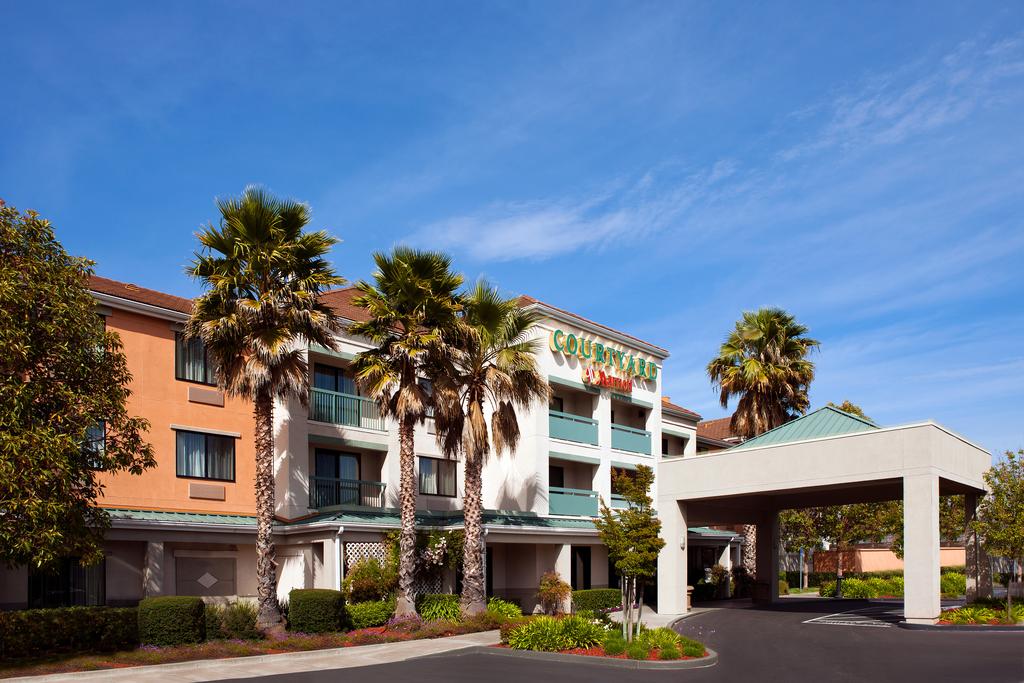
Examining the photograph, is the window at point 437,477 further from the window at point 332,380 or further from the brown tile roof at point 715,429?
the brown tile roof at point 715,429

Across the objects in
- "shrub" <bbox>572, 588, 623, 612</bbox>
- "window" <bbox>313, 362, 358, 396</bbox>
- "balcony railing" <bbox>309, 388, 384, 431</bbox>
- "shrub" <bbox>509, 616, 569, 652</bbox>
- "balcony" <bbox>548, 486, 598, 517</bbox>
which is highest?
"window" <bbox>313, 362, 358, 396</bbox>

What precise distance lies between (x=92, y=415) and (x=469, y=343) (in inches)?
462

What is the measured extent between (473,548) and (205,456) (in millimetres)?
9113

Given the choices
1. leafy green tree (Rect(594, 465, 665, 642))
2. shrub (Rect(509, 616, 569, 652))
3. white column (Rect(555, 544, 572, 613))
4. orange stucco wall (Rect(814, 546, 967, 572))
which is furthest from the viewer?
orange stucco wall (Rect(814, 546, 967, 572))

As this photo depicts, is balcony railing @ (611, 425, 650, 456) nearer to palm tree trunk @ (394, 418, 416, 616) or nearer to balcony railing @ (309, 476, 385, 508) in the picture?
balcony railing @ (309, 476, 385, 508)

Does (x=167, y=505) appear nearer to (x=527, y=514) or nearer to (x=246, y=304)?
(x=246, y=304)

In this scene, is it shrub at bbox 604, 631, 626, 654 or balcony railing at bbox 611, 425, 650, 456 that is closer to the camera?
shrub at bbox 604, 631, 626, 654

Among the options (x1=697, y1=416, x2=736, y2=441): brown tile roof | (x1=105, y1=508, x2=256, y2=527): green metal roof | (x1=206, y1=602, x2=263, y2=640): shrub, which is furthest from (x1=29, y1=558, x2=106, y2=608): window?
(x1=697, y1=416, x2=736, y2=441): brown tile roof

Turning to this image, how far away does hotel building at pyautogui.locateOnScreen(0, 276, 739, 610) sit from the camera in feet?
88.9

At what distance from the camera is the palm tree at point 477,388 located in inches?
1142

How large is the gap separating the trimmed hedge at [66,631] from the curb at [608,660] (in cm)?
746

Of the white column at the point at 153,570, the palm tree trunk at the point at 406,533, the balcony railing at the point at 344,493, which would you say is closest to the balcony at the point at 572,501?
the balcony railing at the point at 344,493

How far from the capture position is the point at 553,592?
32656 mm

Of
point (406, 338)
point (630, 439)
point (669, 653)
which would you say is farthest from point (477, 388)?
point (630, 439)
